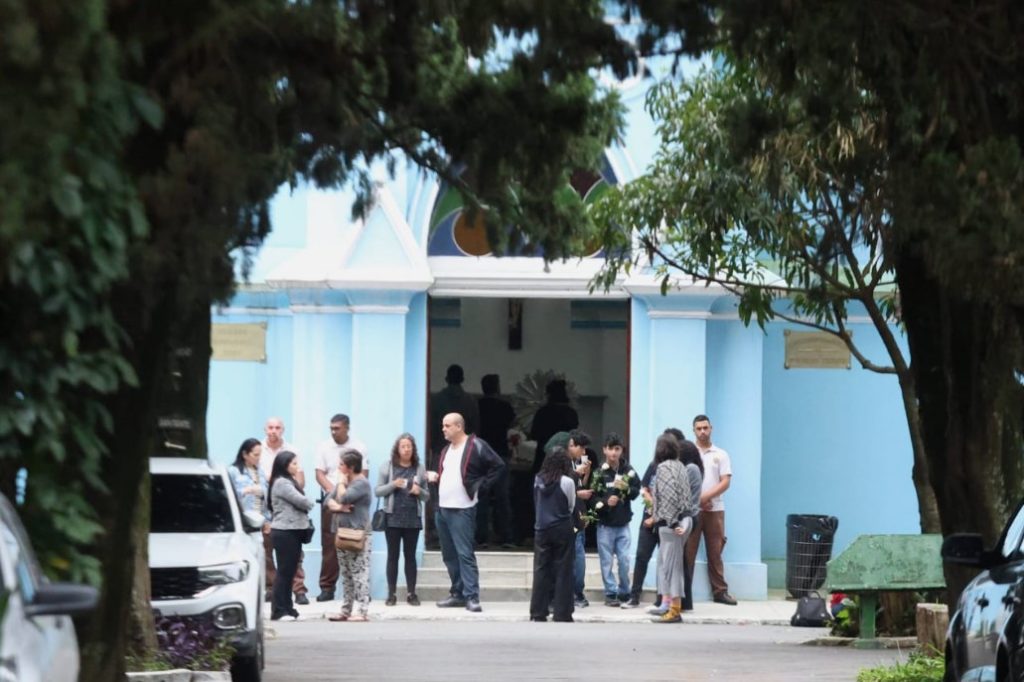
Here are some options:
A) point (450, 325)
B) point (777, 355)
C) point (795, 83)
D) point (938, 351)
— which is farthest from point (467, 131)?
point (450, 325)

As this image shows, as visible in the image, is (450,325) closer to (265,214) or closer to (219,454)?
(219,454)

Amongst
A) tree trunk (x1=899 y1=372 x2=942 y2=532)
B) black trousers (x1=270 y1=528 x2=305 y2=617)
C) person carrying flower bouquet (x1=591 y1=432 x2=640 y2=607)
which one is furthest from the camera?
person carrying flower bouquet (x1=591 y1=432 x2=640 y2=607)

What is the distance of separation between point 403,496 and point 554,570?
74.1 inches

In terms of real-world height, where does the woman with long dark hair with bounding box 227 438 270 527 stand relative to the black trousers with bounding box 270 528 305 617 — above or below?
above

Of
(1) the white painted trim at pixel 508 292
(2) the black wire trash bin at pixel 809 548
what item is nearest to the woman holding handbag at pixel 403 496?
(1) the white painted trim at pixel 508 292

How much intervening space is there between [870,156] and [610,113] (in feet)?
6.12

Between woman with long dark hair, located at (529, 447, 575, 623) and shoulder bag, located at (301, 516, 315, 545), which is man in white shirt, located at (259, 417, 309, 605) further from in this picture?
woman with long dark hair, located at (529, 447, 575, 623)

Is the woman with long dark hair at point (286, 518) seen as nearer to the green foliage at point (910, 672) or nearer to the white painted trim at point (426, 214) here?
the white painted trim at point (426, 214)

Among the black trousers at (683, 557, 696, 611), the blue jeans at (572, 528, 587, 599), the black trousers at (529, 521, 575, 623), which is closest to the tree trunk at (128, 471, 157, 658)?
the black trousers at (529, 521, 575, 623)

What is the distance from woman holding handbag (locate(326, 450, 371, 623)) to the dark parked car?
10840 millimetres

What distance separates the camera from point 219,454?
25.5m

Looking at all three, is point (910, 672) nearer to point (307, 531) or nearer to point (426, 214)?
point (307, 531)

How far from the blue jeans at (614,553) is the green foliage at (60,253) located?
1286 centimetres

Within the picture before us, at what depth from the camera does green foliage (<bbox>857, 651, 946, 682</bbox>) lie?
14591 mm
